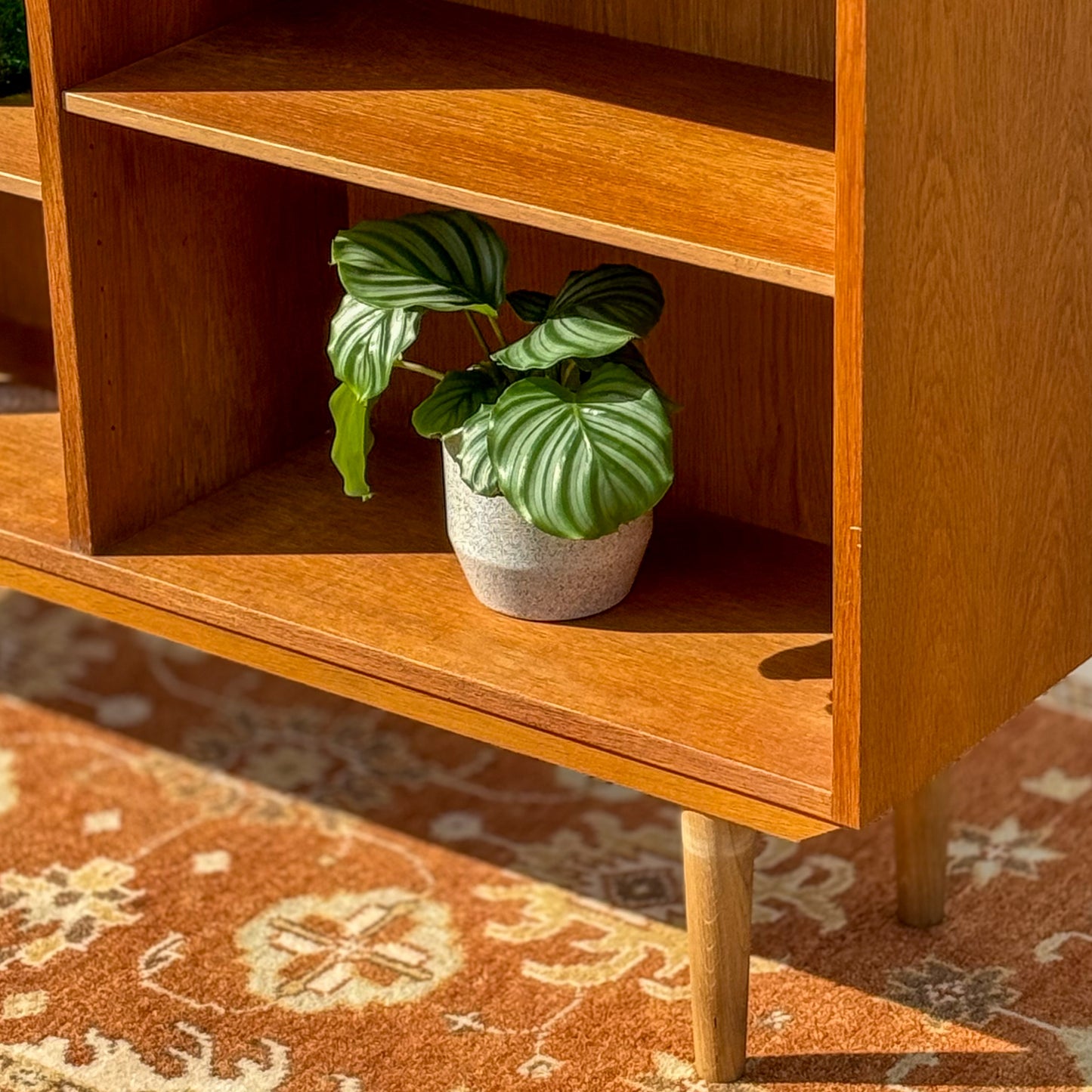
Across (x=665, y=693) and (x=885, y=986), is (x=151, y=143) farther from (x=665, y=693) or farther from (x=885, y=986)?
(x=885, y=986)

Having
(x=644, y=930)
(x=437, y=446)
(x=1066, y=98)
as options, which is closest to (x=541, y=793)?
(x=644, y=930)

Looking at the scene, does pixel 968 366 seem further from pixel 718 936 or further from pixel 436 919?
pixel 436 919

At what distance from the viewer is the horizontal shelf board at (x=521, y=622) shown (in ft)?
5.06

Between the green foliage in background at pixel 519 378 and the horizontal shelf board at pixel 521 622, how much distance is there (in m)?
0.12

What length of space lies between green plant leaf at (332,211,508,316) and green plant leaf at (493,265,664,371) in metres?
0.05

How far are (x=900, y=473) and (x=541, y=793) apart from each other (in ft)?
2.75

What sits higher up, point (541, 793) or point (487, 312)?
point (487, 312)

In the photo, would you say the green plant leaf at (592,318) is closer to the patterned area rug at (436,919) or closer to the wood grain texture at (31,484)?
the wood grain texture at (31,484)

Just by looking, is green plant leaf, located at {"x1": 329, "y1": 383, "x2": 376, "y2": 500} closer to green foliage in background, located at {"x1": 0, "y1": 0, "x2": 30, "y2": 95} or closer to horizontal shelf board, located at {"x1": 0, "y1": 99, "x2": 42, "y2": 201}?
horizontal shelf board, located at {"x1": 0, "y1": 99, "x2": 42, "y2": 201}

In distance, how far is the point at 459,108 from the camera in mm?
1556

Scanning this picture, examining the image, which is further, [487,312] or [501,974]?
[501,974]

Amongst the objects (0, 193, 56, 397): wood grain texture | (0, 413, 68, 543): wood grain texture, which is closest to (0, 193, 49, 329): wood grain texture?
(0, 193, 56, 397): wood grain texture

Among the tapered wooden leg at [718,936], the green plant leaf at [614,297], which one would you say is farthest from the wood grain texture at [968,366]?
the green plant leaf at [614,297]

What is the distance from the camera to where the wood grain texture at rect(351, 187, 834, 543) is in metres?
1.74
